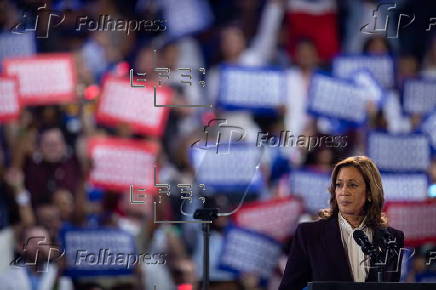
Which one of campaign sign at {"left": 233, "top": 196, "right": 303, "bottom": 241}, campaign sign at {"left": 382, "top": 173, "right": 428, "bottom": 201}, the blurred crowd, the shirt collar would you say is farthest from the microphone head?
campaign sign at {"left": 382, "top": 173, "right": 428, "bottom": 201}

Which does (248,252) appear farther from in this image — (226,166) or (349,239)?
(349,239)

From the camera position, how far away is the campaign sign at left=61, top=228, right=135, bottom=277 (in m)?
4.78

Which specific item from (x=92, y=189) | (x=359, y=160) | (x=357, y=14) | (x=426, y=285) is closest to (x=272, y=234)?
(x=92, y=189)

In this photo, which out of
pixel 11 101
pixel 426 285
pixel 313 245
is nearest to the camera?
pixel 426 285

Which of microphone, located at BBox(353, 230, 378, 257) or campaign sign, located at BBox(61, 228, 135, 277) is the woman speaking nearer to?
microphone, located at BBox(353, 230, 378, 257)

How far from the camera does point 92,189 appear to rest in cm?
483

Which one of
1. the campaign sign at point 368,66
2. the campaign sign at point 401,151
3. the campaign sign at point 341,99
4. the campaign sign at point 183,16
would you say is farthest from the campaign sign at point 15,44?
the campaign sign at point 401,151

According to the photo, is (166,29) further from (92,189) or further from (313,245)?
(313,245)

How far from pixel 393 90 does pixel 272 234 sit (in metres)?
1.09

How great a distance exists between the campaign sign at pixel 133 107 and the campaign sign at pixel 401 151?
122cm

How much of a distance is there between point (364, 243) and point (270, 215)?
2269mm

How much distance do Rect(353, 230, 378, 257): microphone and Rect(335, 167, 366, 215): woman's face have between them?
0.26 metres

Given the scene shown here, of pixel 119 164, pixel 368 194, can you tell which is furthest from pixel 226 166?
pixel 368 194

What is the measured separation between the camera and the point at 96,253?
479 cm
